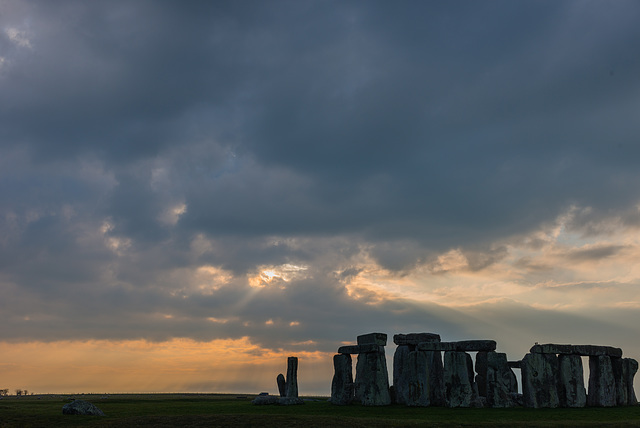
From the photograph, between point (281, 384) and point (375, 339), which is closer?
point (375, 339)

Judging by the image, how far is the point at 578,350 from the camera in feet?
103

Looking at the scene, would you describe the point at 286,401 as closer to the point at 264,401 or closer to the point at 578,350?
the point at 264,401

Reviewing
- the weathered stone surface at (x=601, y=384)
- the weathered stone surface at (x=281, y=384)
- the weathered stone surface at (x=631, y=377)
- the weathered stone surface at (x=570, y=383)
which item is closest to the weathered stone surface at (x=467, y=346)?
the weathered stone surface at (x=570, y=383)

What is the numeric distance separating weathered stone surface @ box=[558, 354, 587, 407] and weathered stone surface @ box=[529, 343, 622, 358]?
Result: 1.44 feet

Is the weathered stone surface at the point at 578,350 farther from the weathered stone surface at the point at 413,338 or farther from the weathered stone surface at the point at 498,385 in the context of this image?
the weathered stone surface at the point at 413,338

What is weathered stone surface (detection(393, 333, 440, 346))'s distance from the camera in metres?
33.8

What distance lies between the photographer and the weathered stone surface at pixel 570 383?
30.3 metres

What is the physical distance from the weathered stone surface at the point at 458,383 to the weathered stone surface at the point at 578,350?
3995 millimetres

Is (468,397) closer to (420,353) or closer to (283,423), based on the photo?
(420,353)

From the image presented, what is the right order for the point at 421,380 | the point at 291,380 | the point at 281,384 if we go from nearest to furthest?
1. the point at 421,380
2. the point at 291,380
3. the point at 281,384

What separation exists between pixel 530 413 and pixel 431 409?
15.9 ft

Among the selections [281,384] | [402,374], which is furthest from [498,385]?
[281,384]

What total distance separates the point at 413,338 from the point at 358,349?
11.8 ft

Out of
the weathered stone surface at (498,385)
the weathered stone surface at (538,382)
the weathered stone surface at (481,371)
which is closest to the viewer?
the weathered stone surface at (538,382)
